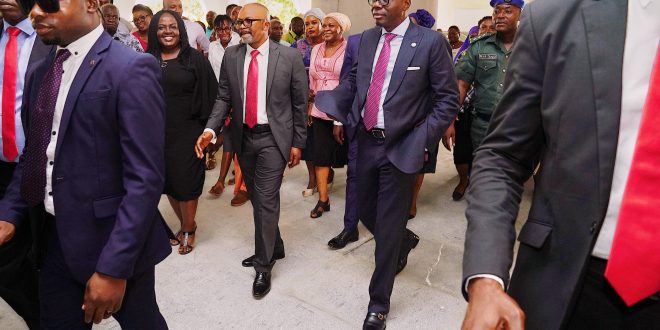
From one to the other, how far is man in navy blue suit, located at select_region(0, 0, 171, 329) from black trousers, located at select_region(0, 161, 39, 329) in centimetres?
64

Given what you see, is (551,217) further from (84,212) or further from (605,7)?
(84,212)

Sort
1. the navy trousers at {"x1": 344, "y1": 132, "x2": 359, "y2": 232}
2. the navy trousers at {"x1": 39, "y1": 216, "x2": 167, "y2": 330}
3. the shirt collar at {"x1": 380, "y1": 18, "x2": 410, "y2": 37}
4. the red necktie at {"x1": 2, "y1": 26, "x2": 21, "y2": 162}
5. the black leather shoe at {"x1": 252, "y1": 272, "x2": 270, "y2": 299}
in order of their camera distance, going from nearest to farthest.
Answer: the navy trousers at {"x1": 39, "y1": 216, "x2": 167, "y2": 330} < the red necktie at {"x1": 2, "y1": 26, "x2": 21, "y2": 162} < the shirt collar at {"x1": 380, "y1": 18, "x2": 410, "y2": 37} < the black leather shoe at {"x1": 252, "y1": 272, "x2": 270, "y2": 299} < the navy trousers at {"x1": 344, "y1": 132, "x2": 359, "y2": 232}

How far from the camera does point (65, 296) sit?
193cm

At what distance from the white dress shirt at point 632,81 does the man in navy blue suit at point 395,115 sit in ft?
6.25

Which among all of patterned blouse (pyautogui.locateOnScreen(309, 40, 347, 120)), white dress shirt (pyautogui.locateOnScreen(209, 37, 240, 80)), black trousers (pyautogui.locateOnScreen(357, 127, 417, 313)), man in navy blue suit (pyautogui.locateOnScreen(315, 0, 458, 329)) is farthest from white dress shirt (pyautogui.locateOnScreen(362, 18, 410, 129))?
white dress shirt (pyautogui.locateOnScreen(209, 37, 240, 80))

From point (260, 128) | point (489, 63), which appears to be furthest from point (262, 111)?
point (489, 63)

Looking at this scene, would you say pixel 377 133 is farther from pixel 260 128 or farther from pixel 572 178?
pixel 572 178

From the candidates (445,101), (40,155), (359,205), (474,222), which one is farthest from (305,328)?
(474,222)

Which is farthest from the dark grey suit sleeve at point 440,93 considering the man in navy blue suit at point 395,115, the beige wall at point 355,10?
the beige wall at point 355,10

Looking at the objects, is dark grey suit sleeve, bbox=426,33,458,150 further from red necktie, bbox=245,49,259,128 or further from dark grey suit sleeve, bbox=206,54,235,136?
dark grey suit sleeve, bbox=206,54,235,136

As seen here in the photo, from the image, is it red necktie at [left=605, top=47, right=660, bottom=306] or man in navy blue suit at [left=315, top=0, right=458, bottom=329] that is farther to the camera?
man in navy blue suit at [left=315, top=0, right=458, bottom=329]

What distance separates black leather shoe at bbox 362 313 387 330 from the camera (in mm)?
3002

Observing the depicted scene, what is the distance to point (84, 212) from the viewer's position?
5.97 ft

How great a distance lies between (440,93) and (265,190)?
1.41m
